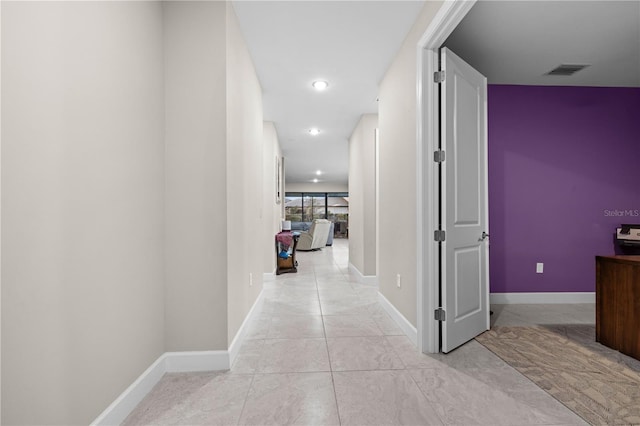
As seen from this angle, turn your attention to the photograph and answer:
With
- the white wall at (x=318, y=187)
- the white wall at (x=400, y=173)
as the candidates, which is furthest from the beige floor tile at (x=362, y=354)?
the white wall at (x=318, y=187)

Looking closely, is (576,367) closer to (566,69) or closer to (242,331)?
(242,331)

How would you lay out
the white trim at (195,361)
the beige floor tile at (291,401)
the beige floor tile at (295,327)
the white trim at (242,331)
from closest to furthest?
1. the beige floor tile at (291,401)
2. the white trim at (195,361)
3. the white trim at (242,331)
4. the beige floor tile at (295,327)

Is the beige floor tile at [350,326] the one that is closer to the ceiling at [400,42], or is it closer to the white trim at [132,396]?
Answer: the white trim at [132,396]

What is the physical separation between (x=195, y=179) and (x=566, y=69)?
3.97m

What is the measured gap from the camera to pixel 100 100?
1.41m

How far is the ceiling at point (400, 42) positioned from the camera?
2.36 m

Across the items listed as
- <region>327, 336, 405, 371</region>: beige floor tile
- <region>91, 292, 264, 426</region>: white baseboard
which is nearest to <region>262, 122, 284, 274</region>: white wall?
<region>91, 292, 264, 426</region>: white baseboard

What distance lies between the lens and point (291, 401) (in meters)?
1.70

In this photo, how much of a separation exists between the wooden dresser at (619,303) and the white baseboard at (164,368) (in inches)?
114

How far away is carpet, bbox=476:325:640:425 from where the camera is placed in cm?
163

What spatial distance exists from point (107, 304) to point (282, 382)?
42.6 inches

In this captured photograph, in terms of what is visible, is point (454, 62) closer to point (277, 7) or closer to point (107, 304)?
point (277, 7)

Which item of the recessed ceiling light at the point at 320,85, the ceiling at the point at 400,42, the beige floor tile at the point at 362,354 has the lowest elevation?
the beige floor tile at the point at 362,354

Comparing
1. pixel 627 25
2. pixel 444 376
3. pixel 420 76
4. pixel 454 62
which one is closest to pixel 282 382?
pixel 444 376
